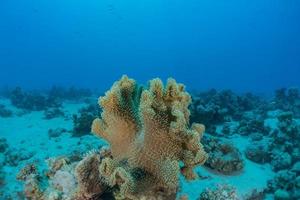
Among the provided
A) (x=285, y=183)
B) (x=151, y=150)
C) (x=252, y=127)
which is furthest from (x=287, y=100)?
(x=151, y=150)

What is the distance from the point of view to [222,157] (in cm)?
926

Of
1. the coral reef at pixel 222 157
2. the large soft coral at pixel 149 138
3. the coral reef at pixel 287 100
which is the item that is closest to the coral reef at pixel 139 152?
the large soft coral at pixel 149 138

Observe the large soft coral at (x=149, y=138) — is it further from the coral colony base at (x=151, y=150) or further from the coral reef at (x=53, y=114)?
the coral reef at (x=53, y=114)

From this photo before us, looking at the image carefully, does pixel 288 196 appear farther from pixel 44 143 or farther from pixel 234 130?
pixel 44 143

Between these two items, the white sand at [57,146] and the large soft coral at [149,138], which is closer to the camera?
the large soft coral at [149,138]

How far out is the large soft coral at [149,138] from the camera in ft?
14.1

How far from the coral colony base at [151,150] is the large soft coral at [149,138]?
12mm

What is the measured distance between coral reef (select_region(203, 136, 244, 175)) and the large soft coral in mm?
4459

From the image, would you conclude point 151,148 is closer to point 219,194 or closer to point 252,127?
point 219,194

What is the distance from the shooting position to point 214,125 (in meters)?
13.3

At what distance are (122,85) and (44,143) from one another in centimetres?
908

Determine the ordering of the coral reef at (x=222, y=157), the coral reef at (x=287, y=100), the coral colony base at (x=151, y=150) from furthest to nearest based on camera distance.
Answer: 1. the coral reef at (x=287, y=100)
2. the coral reef at (x=222, y=157)
3. the coral colony base at (x=151, y=150)

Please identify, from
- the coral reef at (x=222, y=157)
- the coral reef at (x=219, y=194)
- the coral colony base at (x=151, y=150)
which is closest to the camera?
the coral colony base at (x=151, y=150)

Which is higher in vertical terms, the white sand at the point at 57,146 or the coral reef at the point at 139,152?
the white sand at the point at 57,146
